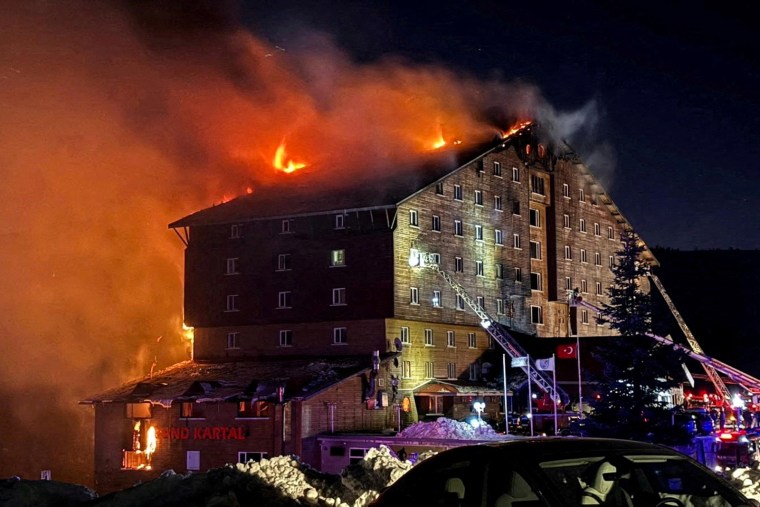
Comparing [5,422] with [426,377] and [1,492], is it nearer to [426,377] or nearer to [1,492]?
[426,377]

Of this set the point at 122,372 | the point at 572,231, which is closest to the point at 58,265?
the point at 122,372

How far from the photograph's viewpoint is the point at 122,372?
78125 mm

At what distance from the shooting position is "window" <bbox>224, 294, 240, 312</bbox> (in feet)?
199

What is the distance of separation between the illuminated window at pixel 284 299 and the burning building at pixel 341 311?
133 millimetres

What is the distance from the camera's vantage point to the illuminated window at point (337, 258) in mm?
56969

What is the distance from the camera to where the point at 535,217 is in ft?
224

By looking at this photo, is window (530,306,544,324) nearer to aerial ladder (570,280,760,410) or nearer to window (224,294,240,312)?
aerial ladder (570,280,760,410)

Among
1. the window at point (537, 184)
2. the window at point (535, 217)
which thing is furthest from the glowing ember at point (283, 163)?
the window at point (535, 217)

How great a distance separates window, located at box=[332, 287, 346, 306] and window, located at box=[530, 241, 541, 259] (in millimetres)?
17083

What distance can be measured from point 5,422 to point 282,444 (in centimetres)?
3653

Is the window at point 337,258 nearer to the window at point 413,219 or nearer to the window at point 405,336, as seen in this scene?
the window at point 413,219

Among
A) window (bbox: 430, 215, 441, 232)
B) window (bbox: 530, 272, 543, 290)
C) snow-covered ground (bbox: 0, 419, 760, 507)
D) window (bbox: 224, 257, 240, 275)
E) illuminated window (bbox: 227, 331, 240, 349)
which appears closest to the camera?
snow-covered ground (bbox: 0, 419, 760, 507)

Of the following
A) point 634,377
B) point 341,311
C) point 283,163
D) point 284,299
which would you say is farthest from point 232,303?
point 634,377

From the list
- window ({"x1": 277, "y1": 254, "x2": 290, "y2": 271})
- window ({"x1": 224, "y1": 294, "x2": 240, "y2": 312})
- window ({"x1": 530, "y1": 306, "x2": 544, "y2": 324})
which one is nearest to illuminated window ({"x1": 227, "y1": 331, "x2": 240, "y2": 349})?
window ({"x1": 224, "y1": 294, "x2": 240, "y2": 312})
